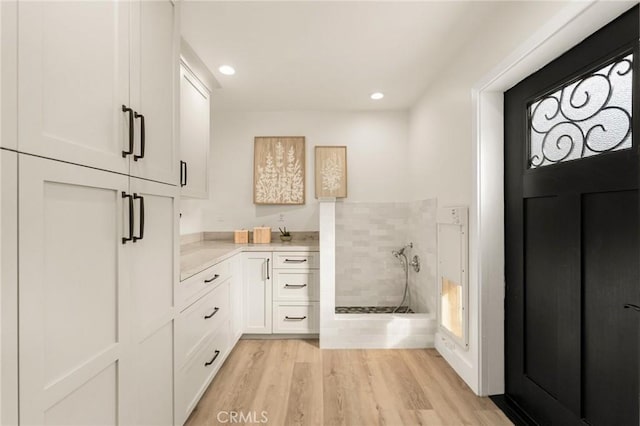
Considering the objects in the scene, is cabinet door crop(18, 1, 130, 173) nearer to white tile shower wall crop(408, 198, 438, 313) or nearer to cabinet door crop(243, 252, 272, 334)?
cabinet door crop(243, 252, 272, 334)

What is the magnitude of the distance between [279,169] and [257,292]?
1.48 m

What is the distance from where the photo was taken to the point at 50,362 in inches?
33.5

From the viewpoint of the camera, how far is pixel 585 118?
5.04 feet

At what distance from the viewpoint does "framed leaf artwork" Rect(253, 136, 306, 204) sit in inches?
151

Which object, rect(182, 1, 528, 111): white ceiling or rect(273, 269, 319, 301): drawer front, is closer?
rect(182, 1, 528, 111): white ceiling

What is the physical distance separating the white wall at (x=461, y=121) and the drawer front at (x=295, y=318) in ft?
3.86

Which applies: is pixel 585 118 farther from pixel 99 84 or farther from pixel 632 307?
pixel 99 84

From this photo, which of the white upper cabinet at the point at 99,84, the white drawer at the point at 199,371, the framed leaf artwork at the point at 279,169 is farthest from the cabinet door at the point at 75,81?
the framed leaf artwork at the point at 279,169

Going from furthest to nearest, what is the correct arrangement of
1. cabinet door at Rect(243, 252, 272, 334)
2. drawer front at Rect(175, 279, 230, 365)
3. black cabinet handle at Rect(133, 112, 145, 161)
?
cabinet door at Rect(243, 252, 272, 334) < drawer front at Rect(175, 279, 230, 365) < black cabinet handle at Rect(133, 112, 145, 161)

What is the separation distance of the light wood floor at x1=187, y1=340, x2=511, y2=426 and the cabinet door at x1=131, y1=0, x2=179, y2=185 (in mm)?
1497

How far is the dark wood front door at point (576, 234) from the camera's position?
1317 mm

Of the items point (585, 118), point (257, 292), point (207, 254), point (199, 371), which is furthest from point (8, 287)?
point (257, 292)

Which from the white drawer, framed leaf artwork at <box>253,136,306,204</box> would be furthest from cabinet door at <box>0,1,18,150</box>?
framed leaf artwork at <box>253,136,306,204</box>

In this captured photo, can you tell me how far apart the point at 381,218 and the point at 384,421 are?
2292 millimetres
